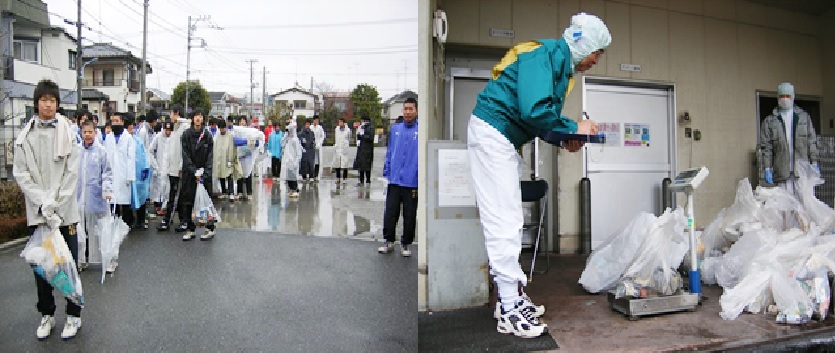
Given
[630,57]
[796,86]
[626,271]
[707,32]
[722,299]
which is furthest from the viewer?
[796,86]

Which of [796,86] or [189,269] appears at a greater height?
[796,86]

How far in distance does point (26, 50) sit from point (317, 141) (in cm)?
925

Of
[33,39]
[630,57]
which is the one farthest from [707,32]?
[33,39]

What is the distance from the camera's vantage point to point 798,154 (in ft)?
16.9

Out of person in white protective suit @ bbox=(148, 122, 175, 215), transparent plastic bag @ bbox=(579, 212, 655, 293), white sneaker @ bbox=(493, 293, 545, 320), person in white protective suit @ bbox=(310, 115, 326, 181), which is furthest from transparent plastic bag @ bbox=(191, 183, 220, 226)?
person in white protective suit @ bbox=(310, 115, 326, 181)

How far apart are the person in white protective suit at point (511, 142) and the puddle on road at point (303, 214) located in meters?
3.06

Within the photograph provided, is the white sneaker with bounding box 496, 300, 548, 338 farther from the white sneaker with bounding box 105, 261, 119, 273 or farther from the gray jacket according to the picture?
the gray jacket

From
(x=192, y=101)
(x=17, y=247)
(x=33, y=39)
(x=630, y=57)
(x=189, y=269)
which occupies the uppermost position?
(x=630, y=57)

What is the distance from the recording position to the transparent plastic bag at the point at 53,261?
2.94 metres

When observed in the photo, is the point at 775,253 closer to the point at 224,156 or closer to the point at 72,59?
the point at 72,59

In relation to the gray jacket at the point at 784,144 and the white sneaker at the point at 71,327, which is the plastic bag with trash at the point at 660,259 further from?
the white sneaker at the point at 71,327

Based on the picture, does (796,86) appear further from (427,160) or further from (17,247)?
(17,247)

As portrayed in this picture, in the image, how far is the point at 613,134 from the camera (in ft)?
18.4

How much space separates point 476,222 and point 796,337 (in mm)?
2004
